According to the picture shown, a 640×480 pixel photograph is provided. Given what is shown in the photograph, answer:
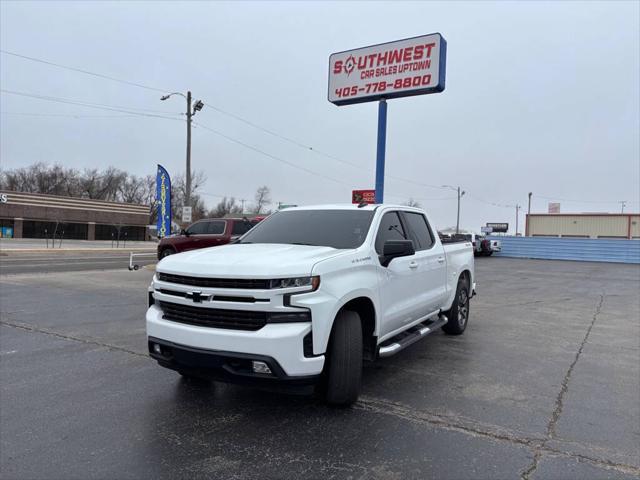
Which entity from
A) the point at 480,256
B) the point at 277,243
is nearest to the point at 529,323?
the point at 277,243

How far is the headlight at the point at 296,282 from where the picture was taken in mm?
3602

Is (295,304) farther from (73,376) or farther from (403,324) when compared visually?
(73,376)

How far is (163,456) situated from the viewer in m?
3.32

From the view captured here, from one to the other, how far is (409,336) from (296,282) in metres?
2.11

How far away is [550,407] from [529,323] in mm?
4620

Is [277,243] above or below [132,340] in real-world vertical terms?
above

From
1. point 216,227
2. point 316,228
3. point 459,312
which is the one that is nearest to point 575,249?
point 216,227

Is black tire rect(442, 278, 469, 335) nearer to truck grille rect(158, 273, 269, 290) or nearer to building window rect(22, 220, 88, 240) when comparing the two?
truck grille rect(158, 273, 269, 290)

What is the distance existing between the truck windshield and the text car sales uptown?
10.7 m

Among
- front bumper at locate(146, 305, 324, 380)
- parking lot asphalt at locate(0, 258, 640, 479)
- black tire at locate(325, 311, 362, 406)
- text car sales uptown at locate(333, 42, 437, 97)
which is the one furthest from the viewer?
text car sales uptown at locate(333, 42, 437, 97)

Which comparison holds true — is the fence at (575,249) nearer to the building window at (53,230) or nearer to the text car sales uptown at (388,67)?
the text car sales uptown at (388,67)

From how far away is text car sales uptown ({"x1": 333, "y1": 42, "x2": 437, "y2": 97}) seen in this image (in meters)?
14.6

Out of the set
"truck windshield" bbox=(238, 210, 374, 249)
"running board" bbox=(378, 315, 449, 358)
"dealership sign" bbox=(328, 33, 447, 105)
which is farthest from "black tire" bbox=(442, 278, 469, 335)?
"dealership sign" bbox=(328, 33, 447, 105)

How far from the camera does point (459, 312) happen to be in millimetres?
7340
